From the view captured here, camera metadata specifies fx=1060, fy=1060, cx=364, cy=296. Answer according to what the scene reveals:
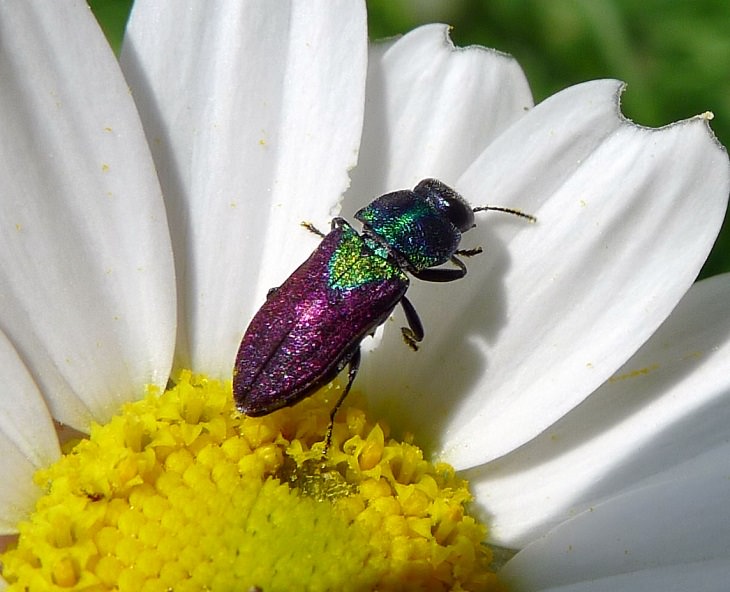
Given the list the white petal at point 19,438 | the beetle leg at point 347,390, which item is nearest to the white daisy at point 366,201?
the white petal at point 19,438

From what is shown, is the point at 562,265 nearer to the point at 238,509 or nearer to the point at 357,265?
the point at 357,265

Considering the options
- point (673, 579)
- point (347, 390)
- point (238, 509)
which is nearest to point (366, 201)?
point (347, 390)

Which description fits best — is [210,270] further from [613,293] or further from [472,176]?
[613,293]

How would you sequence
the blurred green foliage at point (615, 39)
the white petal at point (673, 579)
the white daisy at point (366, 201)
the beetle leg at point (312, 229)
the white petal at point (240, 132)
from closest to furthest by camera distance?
the white petal at point (673, 579) → the white daisy at point (366, 201) → the white petal at point (240, 132) → the beetle leg at point (312, 229) → the blurred green foliage at point (615, 39)

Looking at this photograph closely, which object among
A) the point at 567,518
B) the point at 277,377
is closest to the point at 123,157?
the point at 277,377

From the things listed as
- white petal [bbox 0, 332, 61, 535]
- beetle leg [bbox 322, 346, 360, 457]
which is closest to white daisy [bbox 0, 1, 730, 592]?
white petal [bbox 0, 332, 61, 535]

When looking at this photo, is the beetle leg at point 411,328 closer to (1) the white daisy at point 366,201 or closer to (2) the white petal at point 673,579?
(1) the white daisy at point 366,201

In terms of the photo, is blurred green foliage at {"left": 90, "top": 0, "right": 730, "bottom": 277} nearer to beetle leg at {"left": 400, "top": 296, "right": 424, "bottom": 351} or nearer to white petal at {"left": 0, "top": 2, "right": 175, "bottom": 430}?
white petal at {"left": 0, "top": 2, "right": 175, "bottom": 430}
